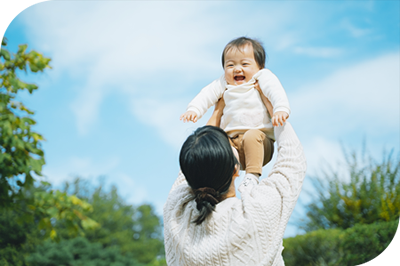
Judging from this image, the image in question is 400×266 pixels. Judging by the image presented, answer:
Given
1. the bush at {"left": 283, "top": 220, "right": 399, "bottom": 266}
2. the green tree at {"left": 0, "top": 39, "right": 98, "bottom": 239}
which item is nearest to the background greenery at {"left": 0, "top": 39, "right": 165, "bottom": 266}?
the green tree at {"left": 0, "top": 39, "right": 98, "bottom": 239}

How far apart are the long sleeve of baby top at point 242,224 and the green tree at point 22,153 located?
9.78ft

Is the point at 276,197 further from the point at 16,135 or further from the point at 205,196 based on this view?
the point at 16,135

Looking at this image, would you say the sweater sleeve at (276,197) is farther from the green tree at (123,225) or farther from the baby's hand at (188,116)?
the green tree at (123,225)

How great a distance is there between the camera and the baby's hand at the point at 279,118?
1332mm

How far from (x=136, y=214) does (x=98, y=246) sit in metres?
1.93

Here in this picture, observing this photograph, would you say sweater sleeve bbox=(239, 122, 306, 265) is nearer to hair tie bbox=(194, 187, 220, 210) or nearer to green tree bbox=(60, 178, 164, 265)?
hair tie bbox=(194, 187, 220, 210)

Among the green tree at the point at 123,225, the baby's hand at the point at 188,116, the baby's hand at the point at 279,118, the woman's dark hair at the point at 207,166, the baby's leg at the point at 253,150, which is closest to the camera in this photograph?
the woman's dark hair at the point at 207,166

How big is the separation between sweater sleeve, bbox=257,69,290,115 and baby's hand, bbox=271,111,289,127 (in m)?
0.02

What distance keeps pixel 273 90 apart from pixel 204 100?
30 cm

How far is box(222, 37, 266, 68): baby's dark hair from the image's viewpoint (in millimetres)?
1620

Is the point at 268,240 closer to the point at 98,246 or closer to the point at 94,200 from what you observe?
the point at 98,246

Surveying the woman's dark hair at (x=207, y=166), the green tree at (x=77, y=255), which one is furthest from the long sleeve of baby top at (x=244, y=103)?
the green tree at (x=77, y=255)

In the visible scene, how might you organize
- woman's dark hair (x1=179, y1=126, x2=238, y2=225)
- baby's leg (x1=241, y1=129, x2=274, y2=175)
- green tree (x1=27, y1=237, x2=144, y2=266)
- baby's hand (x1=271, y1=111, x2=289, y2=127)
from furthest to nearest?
green tree (x1=27, y1=237, x2=144, y2=266) → baby's leg (x1=241, y1=129, x2=274, y2=175) → baby's hand (x1=271, y1=111, x2=289, y2=127) → woman's dark hair (x1=179, y1=126, x2=238, y2=225)

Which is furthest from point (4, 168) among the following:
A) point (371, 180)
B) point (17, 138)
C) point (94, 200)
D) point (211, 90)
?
point (94, 200)
